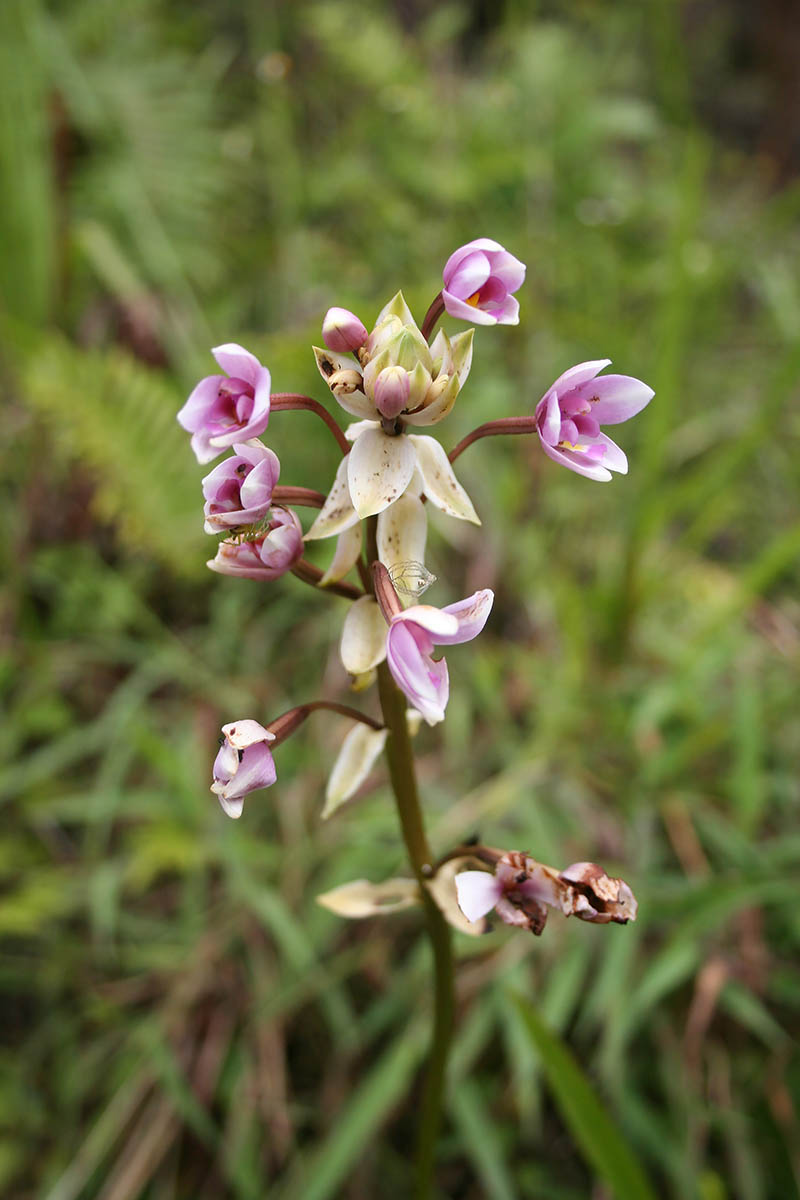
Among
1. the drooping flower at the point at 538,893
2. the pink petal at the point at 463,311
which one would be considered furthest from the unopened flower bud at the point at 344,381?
the drooping flower at the point at 538,893

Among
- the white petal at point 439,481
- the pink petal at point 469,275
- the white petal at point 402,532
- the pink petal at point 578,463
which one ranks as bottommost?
the white petal at point 402,532

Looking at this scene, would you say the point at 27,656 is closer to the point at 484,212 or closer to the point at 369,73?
the point at 484,212

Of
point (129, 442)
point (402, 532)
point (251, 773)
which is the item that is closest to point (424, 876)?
point (251, 773)

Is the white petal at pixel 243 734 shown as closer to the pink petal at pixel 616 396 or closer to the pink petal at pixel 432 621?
the pink petal at pixel 432 621

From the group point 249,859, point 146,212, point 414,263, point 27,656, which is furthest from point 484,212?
point 249,859

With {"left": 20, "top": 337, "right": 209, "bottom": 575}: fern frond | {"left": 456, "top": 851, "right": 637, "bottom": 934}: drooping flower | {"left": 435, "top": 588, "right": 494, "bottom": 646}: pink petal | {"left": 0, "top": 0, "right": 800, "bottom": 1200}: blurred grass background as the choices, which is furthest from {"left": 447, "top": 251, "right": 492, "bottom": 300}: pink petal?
{"left": 20, "top": 337, "right": 209, "bottom": 575}: fern frond
